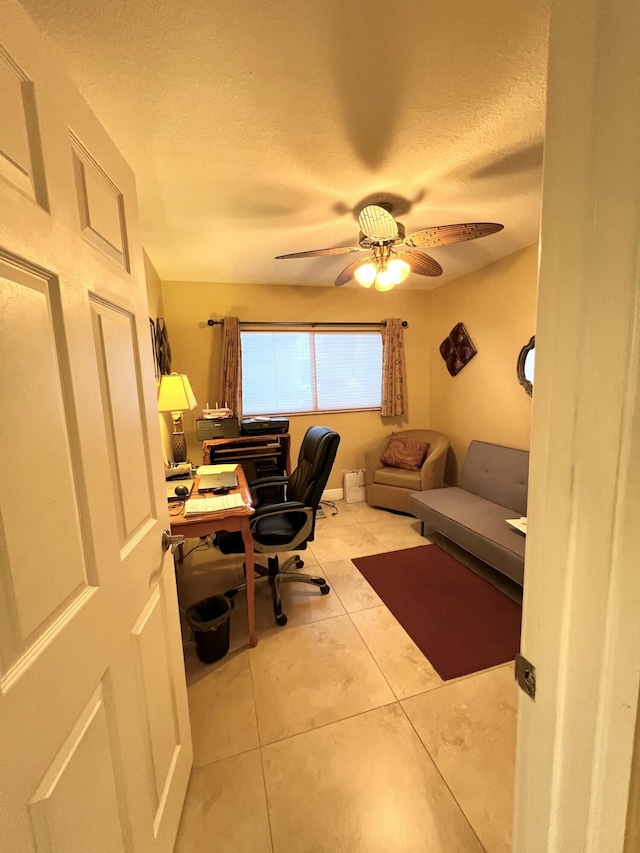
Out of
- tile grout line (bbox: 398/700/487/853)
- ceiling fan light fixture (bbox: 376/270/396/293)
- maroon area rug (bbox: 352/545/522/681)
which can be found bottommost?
tile grout line (bbox: 398/700/487/853)

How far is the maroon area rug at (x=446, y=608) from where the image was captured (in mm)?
1795

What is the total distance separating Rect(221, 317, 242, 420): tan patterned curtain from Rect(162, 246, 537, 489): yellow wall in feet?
0.55

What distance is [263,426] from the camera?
321cm

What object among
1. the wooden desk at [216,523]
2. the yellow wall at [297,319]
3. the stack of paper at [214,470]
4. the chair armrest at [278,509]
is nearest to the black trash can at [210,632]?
the wooden desk at [216,523]

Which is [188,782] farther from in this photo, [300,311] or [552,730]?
[300,311]

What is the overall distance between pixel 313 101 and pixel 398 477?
3015mm

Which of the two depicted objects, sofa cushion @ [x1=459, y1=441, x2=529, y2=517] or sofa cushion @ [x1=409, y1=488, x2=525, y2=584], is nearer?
sofa cushion @ [x1=409, y1=488, x2=525, y2=584]

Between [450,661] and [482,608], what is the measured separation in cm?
52

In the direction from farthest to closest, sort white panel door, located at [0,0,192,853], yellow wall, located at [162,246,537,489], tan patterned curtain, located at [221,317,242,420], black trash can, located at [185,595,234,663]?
tan patterned curtain, located at [221,317,242,420] < yellow wall, located at [162,246,537,489] < black trash can, located at [185,595,234,663] < white panel door, located at [0,0,192,853]

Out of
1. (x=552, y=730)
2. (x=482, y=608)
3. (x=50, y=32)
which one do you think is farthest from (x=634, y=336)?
(x=482, y=608)

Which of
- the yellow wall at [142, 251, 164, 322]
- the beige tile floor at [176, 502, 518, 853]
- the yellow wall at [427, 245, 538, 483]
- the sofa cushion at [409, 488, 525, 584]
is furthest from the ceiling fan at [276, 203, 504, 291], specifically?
the beige tile floor at [176, 502, 518, 853]

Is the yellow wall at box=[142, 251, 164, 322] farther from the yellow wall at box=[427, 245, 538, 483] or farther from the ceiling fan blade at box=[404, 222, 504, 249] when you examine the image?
the yellow wall at box=[427, 245, 538, 483]

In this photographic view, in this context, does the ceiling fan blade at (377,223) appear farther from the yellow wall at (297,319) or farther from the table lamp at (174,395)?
the yellow wall at (297,319)

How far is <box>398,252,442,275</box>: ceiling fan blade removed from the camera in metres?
2.21
